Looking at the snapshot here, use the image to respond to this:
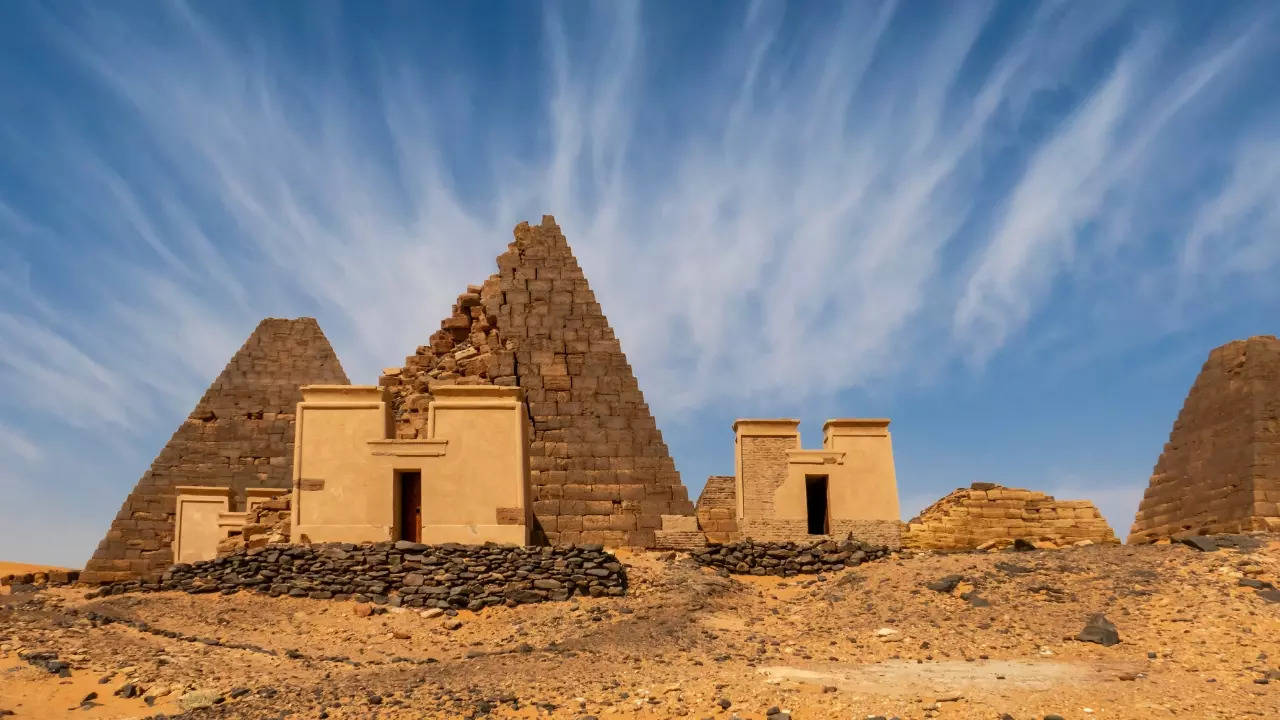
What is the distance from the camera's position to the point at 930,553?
605 inches

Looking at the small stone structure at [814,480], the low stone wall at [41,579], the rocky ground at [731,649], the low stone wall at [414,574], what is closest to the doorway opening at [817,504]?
the small stone structure at [814,480]

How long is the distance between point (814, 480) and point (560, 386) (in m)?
4.79

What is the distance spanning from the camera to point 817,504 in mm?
17484

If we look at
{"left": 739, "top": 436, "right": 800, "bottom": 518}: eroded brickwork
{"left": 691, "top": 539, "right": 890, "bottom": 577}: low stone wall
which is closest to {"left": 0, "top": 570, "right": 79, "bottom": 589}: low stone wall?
{"left": 691, "top": 539, "right": 890, "bottom": 577}: low stone wall

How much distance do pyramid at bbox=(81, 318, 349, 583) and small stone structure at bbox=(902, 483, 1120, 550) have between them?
15.0 m

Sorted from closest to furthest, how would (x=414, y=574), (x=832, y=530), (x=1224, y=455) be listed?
(x=414, y=574), (x=1224, y=455), (x=832, y=530)

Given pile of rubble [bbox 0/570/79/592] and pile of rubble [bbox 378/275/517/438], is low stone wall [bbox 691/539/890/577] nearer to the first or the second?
pile of rubble [bbox 378/275/517/438]

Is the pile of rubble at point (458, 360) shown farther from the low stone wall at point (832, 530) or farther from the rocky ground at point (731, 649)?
the rocky ground at point (731, 649)

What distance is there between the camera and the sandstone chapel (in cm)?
1442

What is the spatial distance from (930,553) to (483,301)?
30.6ft

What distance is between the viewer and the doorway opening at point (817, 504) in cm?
1691

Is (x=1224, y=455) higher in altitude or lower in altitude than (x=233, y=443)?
lower

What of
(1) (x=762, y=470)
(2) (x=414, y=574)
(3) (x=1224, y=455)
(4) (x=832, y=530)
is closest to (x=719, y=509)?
(1) (x=762, y=470)

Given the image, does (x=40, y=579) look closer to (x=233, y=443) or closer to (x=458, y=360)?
(x=233, y=443)
